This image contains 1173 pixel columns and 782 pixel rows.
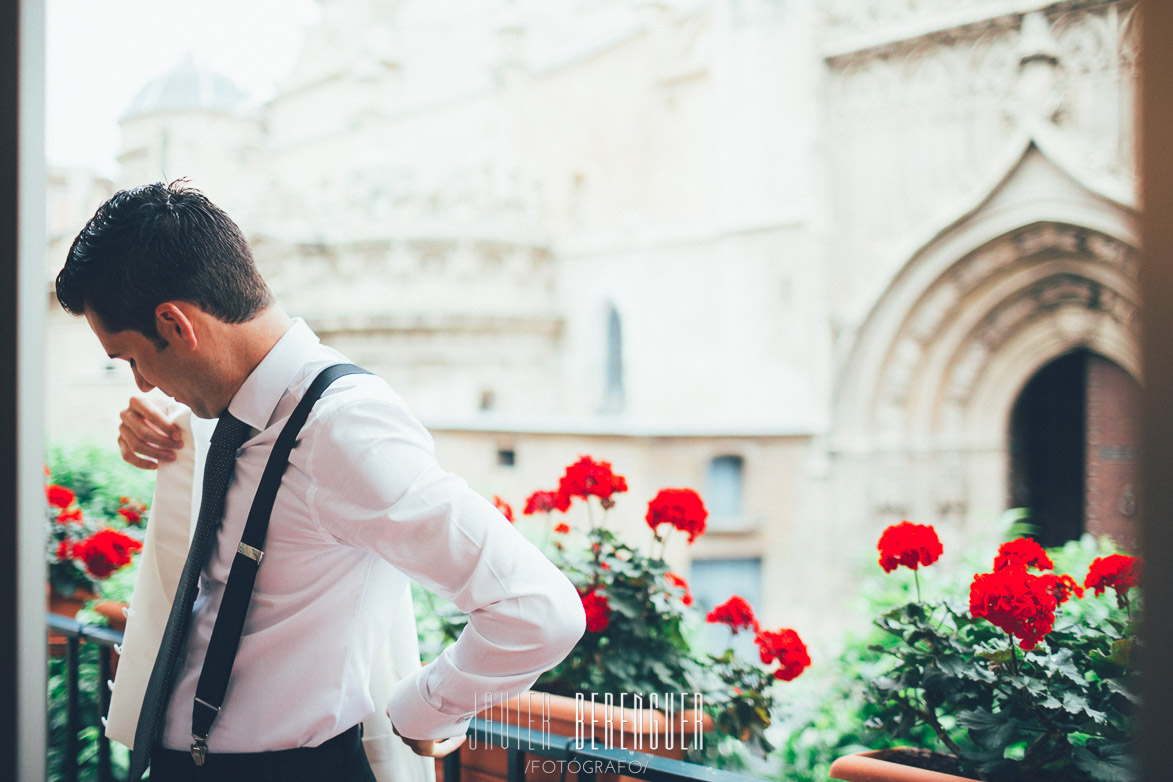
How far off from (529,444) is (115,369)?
390 cm

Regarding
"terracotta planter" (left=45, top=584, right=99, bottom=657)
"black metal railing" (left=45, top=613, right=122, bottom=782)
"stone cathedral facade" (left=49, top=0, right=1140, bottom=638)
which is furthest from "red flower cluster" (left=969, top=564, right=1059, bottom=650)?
"stone cathedral facade" (left=49, top=0, right=1140, bottom=638)

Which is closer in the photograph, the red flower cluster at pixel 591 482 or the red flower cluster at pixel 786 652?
the red flower cluster at pixel 786 652

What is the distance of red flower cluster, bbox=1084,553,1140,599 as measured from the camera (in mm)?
1315

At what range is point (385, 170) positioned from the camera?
13000 millimetres

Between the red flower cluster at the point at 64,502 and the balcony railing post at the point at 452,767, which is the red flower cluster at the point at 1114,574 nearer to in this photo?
the balcony railing post at the point at 452,767

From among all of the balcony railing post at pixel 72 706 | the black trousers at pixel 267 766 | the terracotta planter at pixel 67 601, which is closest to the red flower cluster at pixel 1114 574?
the black trousers at pixel 267 766

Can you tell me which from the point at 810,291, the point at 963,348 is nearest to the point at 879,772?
the point at 810,291

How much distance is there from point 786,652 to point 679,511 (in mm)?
Answer: 349

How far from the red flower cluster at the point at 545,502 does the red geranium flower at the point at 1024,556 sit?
0.89 metres

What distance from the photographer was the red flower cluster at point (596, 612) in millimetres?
1579

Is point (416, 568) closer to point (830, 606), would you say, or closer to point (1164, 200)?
point (1164, 200)

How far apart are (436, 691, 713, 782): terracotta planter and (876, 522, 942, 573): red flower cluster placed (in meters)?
0.50

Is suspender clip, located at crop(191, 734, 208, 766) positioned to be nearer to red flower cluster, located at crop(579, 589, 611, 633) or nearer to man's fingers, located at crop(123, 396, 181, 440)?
man's fingers, located at crop(123, 396, 181, 440)

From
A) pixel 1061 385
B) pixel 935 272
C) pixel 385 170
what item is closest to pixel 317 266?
pixel 385 170
